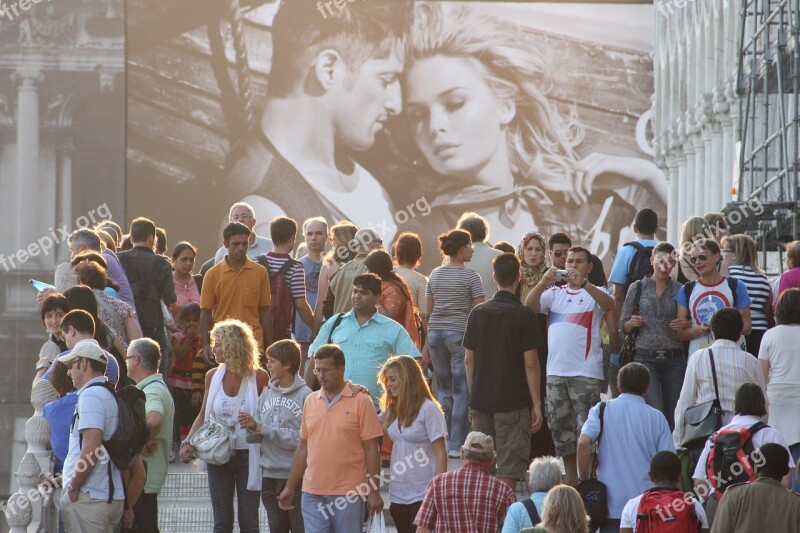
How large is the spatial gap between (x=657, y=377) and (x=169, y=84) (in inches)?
875

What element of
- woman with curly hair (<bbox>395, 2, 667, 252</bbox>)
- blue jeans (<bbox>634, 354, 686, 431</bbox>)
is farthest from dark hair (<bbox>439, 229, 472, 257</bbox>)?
woman with curly hair (<bbox>395, 2, 667, 252</bbox>)

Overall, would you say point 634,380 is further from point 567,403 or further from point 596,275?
point 596,275

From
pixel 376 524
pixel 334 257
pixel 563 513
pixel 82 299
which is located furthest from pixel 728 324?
pixel 82 299

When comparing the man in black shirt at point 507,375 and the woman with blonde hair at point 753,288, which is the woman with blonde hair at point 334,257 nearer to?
the man in black shirt at point 507,375

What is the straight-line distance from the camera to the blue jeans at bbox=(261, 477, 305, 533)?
9477 millimetres

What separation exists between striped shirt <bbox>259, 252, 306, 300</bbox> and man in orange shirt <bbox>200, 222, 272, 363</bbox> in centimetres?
48

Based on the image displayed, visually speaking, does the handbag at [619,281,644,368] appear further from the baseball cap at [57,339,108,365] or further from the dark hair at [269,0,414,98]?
the dark hair at [269,0,414,98]

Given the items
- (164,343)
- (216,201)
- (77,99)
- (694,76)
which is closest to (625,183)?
(694,76)

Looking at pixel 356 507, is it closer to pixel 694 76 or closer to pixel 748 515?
pixel 748 515

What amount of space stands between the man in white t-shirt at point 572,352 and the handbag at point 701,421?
1135 mm

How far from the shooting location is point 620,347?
1062 centimetres

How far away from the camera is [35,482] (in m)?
9.46

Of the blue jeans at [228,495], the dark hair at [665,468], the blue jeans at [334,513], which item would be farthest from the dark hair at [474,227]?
the dark hair at [665,468]

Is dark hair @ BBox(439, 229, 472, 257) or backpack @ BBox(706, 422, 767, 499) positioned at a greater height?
dark hair @ BBox(439, 229, 472, 257)
